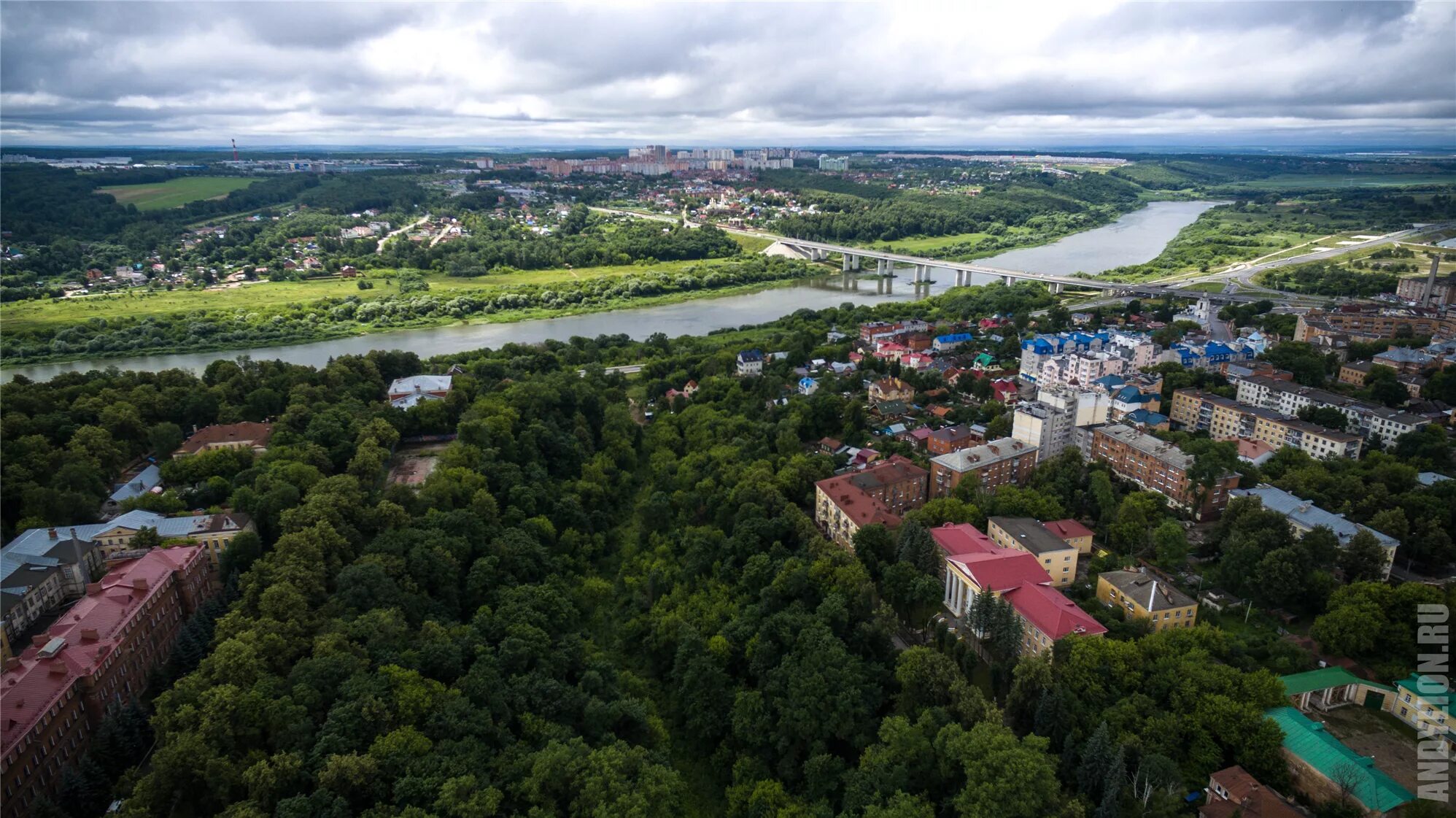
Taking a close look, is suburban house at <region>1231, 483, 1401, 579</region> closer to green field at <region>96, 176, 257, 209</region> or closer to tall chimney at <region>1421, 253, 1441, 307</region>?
tall chimney at <region>1421, 253, 1441, 307</region>

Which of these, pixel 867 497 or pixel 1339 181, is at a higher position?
pixel 867 497

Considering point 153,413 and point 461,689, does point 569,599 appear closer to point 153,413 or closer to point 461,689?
point 461,689

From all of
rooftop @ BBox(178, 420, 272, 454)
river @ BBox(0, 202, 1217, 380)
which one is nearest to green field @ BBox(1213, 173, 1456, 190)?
river @ BBox(0, 202, 1217, 380)

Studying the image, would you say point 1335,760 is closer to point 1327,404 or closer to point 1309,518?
point 1309,518

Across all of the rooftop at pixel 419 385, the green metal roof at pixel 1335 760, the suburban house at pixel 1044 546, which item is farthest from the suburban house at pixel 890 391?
the green metal roof at pixel 1335 760

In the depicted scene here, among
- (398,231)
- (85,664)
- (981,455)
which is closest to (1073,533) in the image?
(981,455)

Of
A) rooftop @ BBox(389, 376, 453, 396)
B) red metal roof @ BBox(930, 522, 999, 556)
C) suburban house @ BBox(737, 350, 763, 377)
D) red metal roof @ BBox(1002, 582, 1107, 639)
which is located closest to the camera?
red metal roof @ BBox(1002, 582, 1107, 639)
